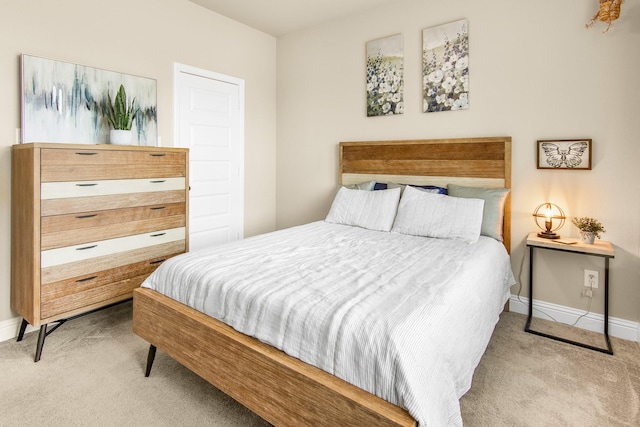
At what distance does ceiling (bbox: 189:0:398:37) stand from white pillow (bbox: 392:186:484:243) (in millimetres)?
1912

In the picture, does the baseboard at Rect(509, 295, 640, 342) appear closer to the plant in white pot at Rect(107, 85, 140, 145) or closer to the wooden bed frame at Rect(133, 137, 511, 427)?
the wooden bed frame at Rect(133, 137, 511, 427)

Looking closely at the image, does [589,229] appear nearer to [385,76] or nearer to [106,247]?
[385,76]

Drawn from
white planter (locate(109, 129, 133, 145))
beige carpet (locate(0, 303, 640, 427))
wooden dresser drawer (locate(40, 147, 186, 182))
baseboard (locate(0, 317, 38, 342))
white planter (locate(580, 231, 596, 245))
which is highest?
white planter (locate(109, 129, 133, 145))

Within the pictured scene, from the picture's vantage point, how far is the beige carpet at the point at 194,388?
5.56ft

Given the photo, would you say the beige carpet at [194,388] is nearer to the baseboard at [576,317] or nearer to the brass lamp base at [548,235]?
the baseboard at [576,317]

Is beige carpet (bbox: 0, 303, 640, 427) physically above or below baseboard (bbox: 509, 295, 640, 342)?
below

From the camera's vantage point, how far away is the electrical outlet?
8.45 ft

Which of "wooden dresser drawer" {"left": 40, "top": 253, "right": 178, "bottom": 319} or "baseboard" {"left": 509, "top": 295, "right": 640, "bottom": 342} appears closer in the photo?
"wooden dresser drawer" {"left": 40, "top": 253, "right": 178, "bottom": 319}

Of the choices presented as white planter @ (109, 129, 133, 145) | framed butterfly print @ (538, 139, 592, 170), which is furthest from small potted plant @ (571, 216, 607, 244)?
white planter @ (109, 129, 133, 145)

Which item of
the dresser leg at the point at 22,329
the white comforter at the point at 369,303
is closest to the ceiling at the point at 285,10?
the white comforter at the point at 369,303

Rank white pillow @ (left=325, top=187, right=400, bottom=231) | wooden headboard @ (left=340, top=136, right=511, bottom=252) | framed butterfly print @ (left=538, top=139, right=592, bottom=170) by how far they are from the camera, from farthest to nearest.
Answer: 1. white pillow @ (left=325, top=187, right=400, bottom=231)
2. wooden headboard @ (left=340, top=136, right=511, bottom=252)
3. framed butterfly print @ (left=538, top=139, right=592, bottom=170)

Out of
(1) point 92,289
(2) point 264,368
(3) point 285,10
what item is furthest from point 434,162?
(1) point 92,289

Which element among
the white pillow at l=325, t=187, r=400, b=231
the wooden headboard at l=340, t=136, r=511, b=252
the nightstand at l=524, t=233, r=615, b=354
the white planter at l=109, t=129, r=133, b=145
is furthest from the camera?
the white pillow at l=325, t=187, r=400, b=231

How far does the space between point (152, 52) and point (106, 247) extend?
1.72 meters
